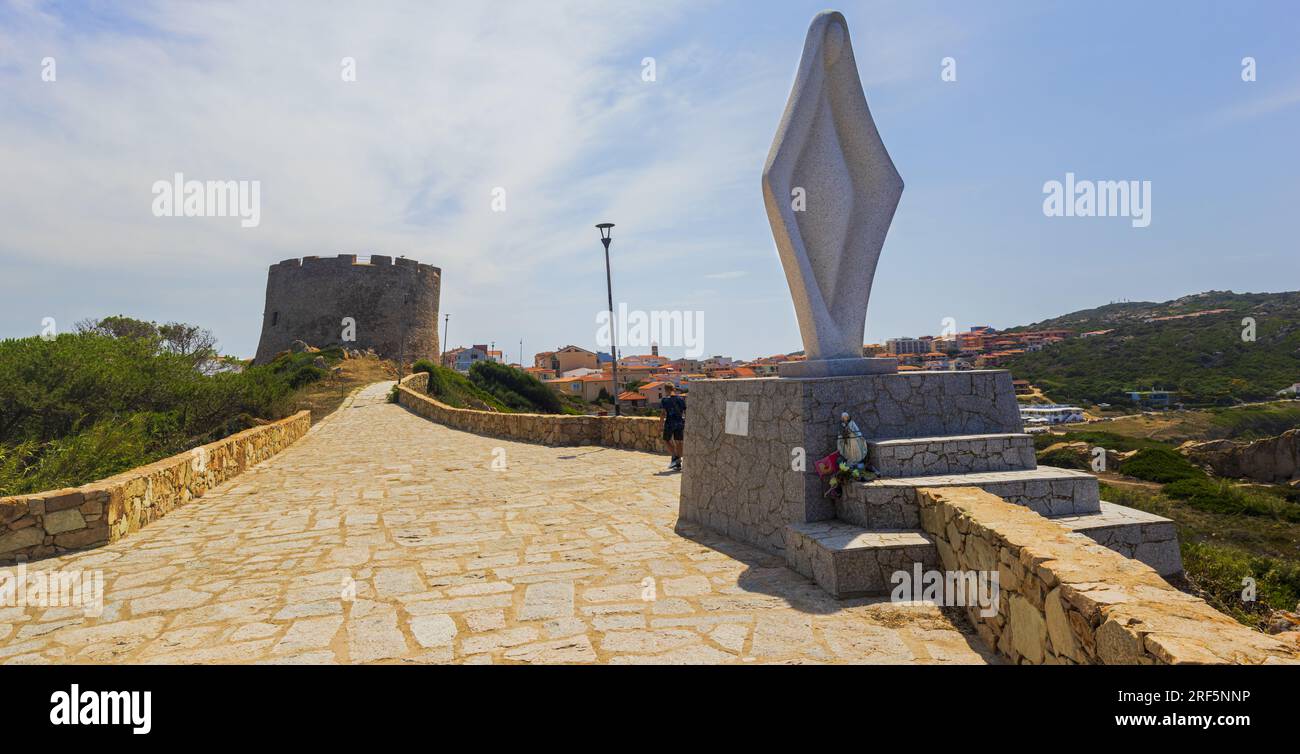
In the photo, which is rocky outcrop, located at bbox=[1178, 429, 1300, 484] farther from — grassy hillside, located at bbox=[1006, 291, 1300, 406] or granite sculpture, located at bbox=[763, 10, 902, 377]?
granite sculpture, located at bbox=[763, 10, 902, 377]

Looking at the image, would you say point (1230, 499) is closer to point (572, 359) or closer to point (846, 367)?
point (846, 367)

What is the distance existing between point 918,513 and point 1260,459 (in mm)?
Answer: 32685

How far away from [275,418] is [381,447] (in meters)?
5.46

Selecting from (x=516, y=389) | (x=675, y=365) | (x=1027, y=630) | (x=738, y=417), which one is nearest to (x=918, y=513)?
(x=1027, y=630)

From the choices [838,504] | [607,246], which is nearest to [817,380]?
[838,504]

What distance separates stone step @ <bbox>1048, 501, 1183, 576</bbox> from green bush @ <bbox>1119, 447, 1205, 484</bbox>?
25274 mm

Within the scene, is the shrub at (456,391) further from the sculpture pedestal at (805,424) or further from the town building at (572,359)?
the town building at (572,359)

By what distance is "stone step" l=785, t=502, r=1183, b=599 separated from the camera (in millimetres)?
3730

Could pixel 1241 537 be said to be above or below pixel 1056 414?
below

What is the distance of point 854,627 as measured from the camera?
3.28m

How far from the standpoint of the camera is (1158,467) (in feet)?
80.9

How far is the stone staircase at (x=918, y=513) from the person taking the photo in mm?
3760

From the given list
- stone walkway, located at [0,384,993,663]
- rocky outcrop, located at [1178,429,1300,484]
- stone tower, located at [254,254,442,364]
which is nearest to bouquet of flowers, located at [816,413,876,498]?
stone walkway, located at [0,384,993,663]

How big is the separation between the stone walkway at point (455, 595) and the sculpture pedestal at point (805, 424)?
37 cm
